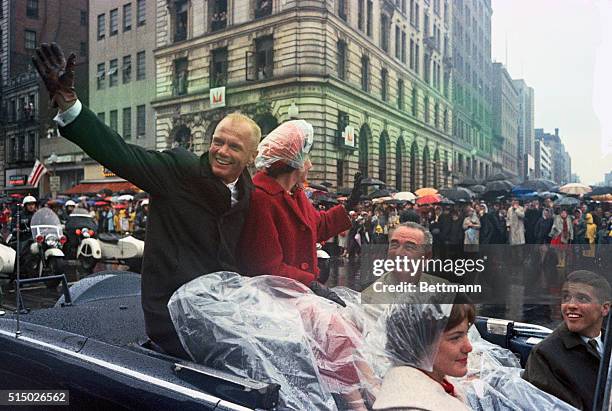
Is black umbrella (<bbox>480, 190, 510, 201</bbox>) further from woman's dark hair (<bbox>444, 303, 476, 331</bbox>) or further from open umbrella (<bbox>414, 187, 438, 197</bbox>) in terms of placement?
woman's dark hair (<bbox>444, 303, 476, 331</bbox>)

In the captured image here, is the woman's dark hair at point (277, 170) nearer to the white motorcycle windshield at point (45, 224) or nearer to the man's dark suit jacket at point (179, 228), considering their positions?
the man's dark suit jacket at point (179, 228)

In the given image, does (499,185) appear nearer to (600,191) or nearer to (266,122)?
(600,191)

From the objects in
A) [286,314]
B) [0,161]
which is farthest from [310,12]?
[0,161]

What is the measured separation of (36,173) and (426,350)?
6.52 feet

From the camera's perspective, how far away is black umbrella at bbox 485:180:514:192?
5.91 ft

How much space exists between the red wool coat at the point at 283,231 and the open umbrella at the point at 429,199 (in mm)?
443

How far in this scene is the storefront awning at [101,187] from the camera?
7.06 ft

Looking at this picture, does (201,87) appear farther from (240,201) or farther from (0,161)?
(0,161)

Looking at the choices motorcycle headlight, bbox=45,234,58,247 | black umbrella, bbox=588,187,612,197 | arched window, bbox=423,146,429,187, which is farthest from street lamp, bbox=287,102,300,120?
motorcycle headlight, bbox=45,234,58,247

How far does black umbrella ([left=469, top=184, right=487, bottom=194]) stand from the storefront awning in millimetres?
1129

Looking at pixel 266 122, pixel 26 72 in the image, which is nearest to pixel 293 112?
pixel 266 122

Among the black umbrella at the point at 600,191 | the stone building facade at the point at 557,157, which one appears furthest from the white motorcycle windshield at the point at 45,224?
the black umbrella at the point at 600,191

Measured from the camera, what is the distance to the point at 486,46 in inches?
70.5

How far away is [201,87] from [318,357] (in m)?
1.09
